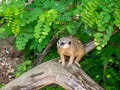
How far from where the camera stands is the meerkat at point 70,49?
4371 millimetres

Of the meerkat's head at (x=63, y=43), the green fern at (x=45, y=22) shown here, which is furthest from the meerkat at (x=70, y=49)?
the green fern at (x=45, y=22)

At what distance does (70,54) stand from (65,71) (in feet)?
1.55

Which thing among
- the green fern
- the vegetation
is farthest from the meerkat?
the green fern

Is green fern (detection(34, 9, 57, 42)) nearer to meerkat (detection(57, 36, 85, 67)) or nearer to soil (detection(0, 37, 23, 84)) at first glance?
meerkat (detection(57, 36, 85, 67))

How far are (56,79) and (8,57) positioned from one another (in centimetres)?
361

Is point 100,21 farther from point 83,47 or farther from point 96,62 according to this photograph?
point 96,62

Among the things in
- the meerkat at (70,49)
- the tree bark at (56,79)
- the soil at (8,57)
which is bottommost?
the soil at (8,57)

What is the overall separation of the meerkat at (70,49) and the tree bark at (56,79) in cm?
22

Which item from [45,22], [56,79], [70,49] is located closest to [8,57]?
[70,49]

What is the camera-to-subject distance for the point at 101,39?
12.4ft

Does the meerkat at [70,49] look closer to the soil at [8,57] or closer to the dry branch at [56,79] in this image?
the dry branch at [56,79]

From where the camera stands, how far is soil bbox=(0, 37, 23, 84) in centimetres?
730

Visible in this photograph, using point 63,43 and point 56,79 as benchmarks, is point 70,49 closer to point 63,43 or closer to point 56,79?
point 63,43

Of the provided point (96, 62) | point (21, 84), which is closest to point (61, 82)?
point (21, 84)
